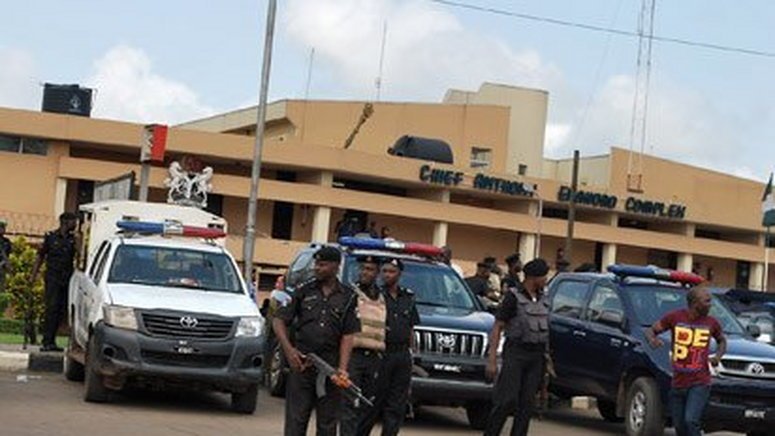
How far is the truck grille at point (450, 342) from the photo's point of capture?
48.2ft

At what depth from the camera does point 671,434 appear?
17.5 metres

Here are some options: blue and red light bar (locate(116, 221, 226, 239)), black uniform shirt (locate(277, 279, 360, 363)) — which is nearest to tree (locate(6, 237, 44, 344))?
blue and red light bar (locate(116, 221, 226, 239))

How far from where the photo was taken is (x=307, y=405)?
956 cm

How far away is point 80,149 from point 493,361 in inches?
1652

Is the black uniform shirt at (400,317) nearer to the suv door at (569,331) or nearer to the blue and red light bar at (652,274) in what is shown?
the blue and red light bar at (652,274)

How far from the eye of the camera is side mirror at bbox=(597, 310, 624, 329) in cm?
A: 1583

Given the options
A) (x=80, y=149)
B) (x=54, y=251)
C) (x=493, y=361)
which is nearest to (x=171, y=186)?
(x=80, y=149)

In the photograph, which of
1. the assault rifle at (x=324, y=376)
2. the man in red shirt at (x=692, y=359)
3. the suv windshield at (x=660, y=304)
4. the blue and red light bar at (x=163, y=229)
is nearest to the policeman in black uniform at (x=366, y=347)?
the assault rifle at (x=324, y=376)

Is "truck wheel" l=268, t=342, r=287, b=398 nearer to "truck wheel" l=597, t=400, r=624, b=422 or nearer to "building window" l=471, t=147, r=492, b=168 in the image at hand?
"truck wheel" l=597, t=400, r=624, b=422

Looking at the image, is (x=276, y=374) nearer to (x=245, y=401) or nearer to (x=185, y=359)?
(x=245, y=401)

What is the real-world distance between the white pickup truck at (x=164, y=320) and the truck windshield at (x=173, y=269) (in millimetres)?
11

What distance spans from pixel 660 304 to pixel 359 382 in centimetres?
642

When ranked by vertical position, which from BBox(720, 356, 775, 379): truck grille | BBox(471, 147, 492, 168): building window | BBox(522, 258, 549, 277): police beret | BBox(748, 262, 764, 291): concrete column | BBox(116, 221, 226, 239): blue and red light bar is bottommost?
BBox(720, 356, 775, 379): truck grille

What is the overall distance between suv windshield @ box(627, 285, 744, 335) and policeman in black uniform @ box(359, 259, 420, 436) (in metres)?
4.75
